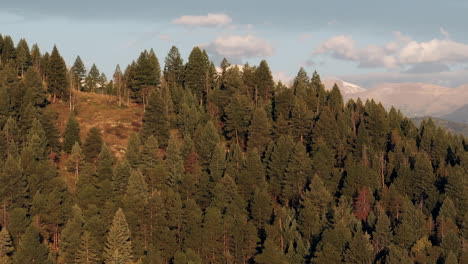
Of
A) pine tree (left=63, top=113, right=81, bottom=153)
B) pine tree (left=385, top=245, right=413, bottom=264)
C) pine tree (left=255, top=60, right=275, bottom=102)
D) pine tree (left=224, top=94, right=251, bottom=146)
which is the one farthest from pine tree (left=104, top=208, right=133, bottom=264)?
pine tree (left=255, top=60, right=275, bottom=102)

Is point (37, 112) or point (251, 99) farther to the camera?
point (251, 99)

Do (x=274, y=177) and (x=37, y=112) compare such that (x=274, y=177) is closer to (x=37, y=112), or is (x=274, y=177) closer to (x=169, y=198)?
(x=169, y=198)

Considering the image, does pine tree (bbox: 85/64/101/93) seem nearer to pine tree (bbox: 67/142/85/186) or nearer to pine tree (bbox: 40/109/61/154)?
pine tree (bbox: 40/109/61/154)

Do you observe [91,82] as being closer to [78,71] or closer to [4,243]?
[78,71]

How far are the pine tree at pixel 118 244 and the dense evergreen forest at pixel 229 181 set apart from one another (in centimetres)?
19

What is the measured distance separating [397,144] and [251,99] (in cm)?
4327

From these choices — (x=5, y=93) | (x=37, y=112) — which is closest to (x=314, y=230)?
(x=37, y=112)

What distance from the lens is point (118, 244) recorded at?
78812mm

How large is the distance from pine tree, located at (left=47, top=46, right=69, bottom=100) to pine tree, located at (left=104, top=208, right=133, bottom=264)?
73.6 meters

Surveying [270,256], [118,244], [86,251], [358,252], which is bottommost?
[270,256]

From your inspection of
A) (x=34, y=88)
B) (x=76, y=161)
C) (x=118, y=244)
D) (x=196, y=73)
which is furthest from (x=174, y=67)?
(x=118, y=244)

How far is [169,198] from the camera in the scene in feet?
300

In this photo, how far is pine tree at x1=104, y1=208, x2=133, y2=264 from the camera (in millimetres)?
78250

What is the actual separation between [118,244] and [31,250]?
13600mm
